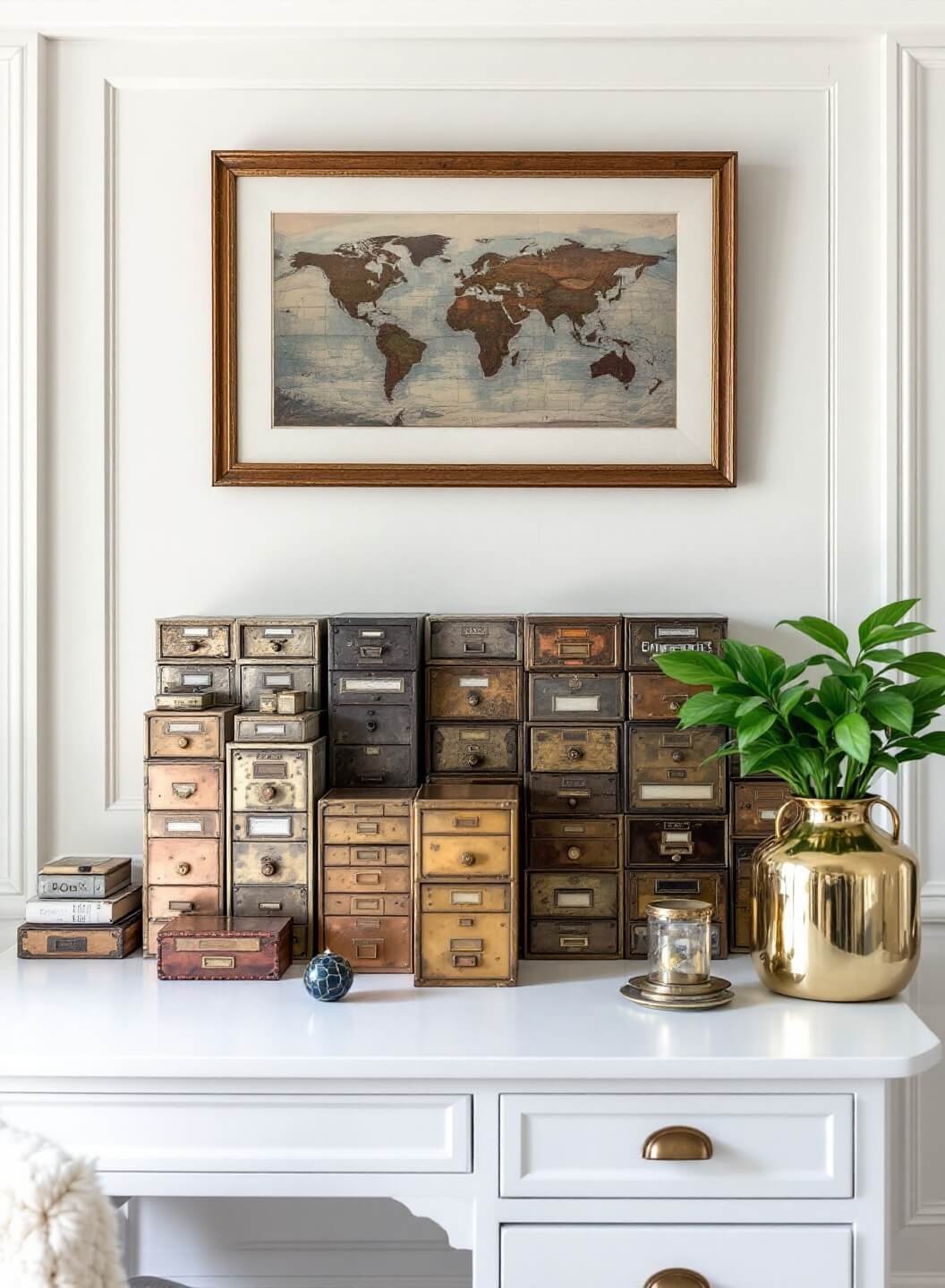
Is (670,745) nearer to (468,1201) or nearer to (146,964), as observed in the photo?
(468,1201)

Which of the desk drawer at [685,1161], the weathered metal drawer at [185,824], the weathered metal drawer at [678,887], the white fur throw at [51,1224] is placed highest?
the weathered metal drawer at [185,824]

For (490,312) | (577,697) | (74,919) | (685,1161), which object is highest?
(490,312)

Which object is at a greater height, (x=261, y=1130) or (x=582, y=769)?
(x=582, y=769)

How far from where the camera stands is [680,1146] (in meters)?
1.75

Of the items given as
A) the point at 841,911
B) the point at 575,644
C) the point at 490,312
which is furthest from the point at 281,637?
the point at 841,911

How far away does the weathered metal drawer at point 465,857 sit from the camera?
6.77ft

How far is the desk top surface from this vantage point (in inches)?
68.2

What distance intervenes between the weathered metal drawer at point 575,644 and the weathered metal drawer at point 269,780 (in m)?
0.48

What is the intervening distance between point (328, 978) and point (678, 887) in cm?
70

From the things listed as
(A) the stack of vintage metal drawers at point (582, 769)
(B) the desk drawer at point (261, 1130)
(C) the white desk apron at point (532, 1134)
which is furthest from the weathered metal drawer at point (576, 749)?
(B) the desk drawer at point (261, 1130)

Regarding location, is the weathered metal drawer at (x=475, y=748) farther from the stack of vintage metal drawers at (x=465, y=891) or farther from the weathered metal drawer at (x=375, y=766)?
the stack of vintage metal drawers at (x=465, y=891)

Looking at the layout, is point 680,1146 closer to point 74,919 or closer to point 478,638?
point 478,638

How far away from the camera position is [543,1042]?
1801mm

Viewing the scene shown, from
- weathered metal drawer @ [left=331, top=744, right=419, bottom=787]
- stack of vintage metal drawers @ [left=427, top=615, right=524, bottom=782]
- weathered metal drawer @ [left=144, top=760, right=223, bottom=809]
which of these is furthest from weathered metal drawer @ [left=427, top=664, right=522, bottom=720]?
weathered metal drawer @ [left=144, top=760, right=223, bottom=809]
